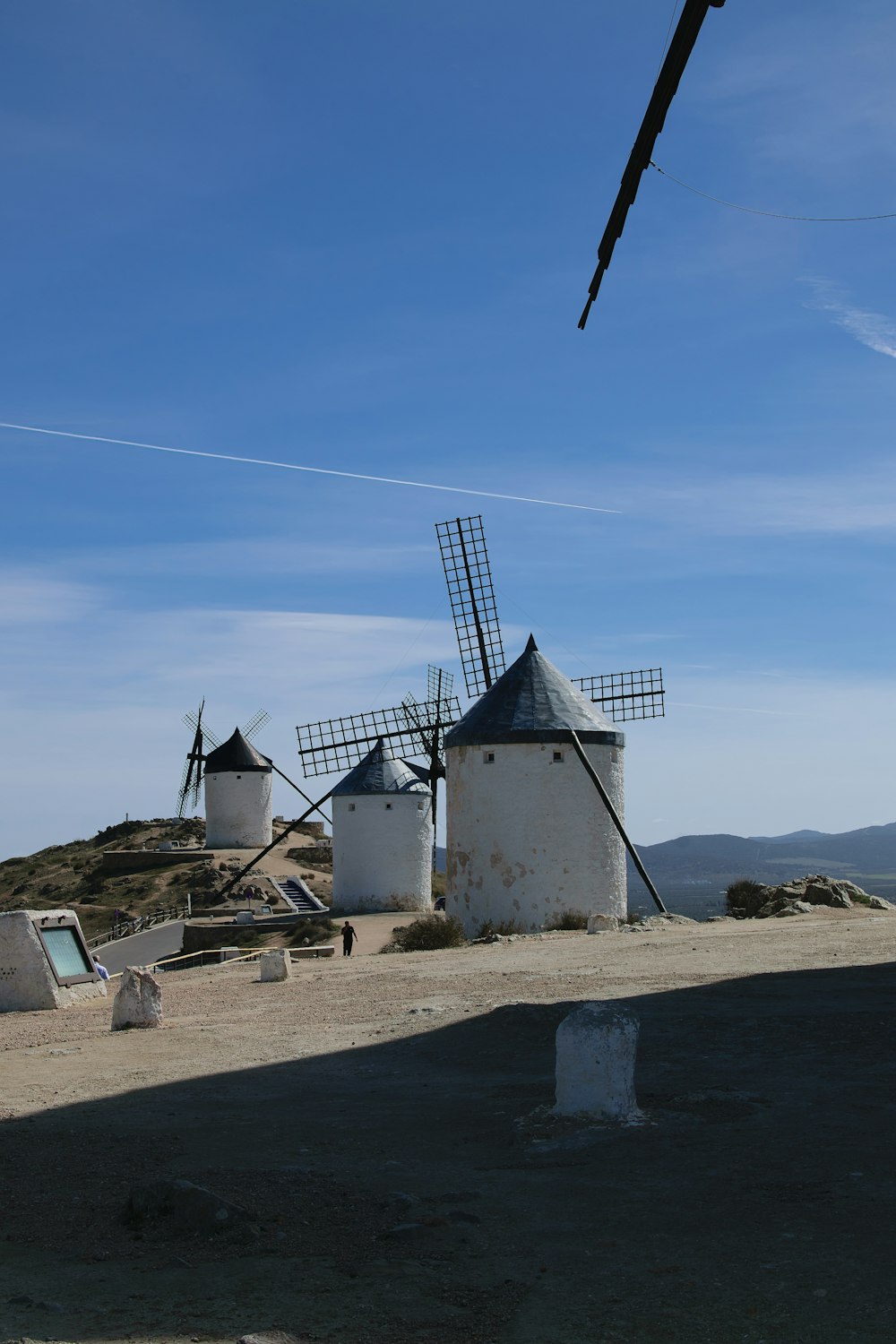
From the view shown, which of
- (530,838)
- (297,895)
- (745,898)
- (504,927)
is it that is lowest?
(504,927)

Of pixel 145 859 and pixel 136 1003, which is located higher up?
pixel 145 859

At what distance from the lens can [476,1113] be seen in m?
8.42

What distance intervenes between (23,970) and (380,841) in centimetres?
2187

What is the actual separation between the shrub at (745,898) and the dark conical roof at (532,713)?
4393mm

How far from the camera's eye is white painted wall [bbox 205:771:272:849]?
55.0 m

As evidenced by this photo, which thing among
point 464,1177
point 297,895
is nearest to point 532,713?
point 464,1177

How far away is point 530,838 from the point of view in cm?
2534

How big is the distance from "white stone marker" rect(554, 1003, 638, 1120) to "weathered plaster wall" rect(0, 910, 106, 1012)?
9970mm

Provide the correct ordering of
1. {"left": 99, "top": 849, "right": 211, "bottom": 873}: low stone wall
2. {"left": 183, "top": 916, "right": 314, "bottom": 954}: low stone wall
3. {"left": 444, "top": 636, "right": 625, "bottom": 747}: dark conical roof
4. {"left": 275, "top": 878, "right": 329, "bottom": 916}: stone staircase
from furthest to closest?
{"left": 99, "top": 849, "right": 211, "bottom": 873}: low stone wall
{"left": 275, "top": 878, "right": 329, "bottom": 916}: stone staircase
{"left": 183, "top": 916, "right": 314, "bottom": 954}: low stone wall
{"left": 444, "top": 636, "right": 625, "bottom": 747}: dark conical roof

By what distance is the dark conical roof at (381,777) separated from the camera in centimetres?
3731

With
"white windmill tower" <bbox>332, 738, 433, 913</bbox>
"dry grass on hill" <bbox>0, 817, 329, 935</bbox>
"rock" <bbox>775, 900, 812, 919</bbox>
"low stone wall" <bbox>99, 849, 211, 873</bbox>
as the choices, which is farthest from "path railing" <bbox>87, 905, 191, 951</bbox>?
"rock" <bbox>775, 900, 812, 919</bbox>

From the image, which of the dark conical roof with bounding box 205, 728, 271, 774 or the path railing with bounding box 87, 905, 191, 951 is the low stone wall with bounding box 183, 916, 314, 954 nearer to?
the path railing with bounding box 87, 905, 191, 951

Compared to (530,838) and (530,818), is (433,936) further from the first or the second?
(530,818)

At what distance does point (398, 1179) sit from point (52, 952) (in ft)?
34.9
